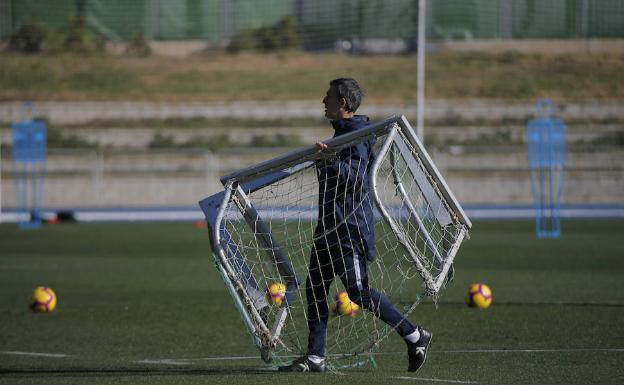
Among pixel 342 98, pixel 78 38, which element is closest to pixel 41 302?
pixel 342 98

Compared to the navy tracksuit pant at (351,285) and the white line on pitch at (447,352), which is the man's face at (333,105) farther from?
the white line on pitch at (447,352)

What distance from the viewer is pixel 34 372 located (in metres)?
7.22

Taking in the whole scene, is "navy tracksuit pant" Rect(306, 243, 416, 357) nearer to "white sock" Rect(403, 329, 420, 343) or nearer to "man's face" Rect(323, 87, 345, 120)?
"white sock" Rect(403, 329, 420, 343)

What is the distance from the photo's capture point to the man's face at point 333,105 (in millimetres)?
6664

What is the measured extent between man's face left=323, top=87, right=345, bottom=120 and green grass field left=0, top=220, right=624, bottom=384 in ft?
5.70

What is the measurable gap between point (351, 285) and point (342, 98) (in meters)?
1.23

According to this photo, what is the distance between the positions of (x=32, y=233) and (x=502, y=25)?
728 inches

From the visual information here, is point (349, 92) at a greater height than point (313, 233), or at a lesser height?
greater

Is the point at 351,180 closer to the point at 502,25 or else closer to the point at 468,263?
the point at 468,263

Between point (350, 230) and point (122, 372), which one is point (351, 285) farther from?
point (122, 372)

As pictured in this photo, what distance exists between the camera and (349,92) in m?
6.63

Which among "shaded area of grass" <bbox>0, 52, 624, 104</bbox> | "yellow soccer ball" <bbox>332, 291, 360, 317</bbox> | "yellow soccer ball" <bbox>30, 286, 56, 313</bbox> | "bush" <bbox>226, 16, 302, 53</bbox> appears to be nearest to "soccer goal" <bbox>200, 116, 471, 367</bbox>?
"yellow soccer ball" <bbox>332, 291, 360, 317</bbox>

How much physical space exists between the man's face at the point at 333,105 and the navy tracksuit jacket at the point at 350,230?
0.05 metres

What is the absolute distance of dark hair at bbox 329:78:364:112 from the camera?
6.63m
